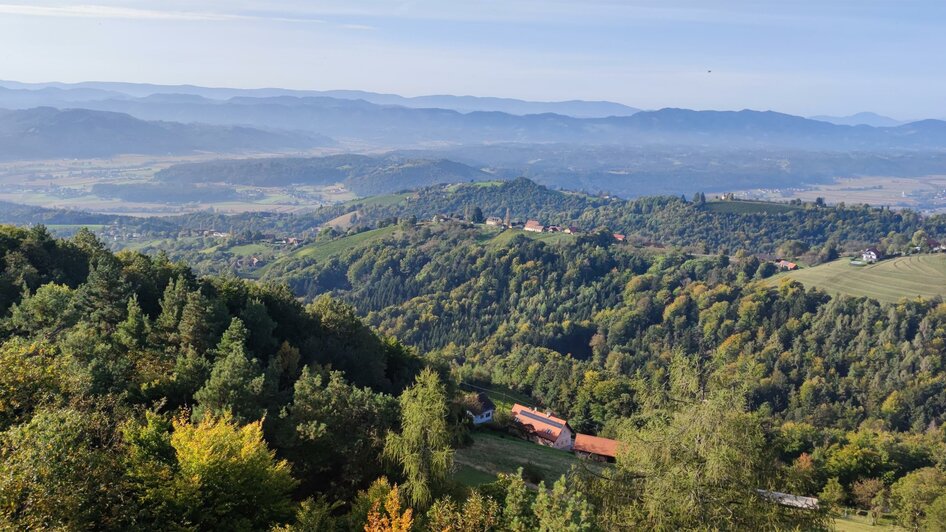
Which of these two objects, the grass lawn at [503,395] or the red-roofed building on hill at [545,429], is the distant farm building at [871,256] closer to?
the grass lawn at [503,395]

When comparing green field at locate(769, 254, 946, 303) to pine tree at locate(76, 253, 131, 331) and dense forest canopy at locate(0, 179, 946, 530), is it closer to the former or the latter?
dense forest canopy at locate(0, 179, 946, 530)

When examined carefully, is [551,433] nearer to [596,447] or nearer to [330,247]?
[596,447]

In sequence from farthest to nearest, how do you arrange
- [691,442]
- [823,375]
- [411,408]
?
1. [823,375]
2. [411,408]
3. [691,442]

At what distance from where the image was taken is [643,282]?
144 m

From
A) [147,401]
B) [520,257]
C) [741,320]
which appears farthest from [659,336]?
[147,401]

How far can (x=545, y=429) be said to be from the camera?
52.9 m

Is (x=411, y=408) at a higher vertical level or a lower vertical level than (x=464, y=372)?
higher

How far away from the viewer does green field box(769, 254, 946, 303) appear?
12438 cm

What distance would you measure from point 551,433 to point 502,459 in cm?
1571

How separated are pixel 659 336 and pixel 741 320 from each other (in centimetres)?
1494

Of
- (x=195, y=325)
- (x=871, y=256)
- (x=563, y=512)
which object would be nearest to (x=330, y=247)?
(x=871, y=256)

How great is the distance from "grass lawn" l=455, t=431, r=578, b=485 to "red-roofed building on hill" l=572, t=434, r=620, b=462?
521cm

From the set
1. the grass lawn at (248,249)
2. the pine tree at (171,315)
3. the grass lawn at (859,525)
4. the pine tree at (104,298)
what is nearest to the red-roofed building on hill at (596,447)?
the grass lawn at (859,525)

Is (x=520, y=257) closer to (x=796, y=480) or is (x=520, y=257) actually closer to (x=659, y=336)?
(x=659, y=336)
